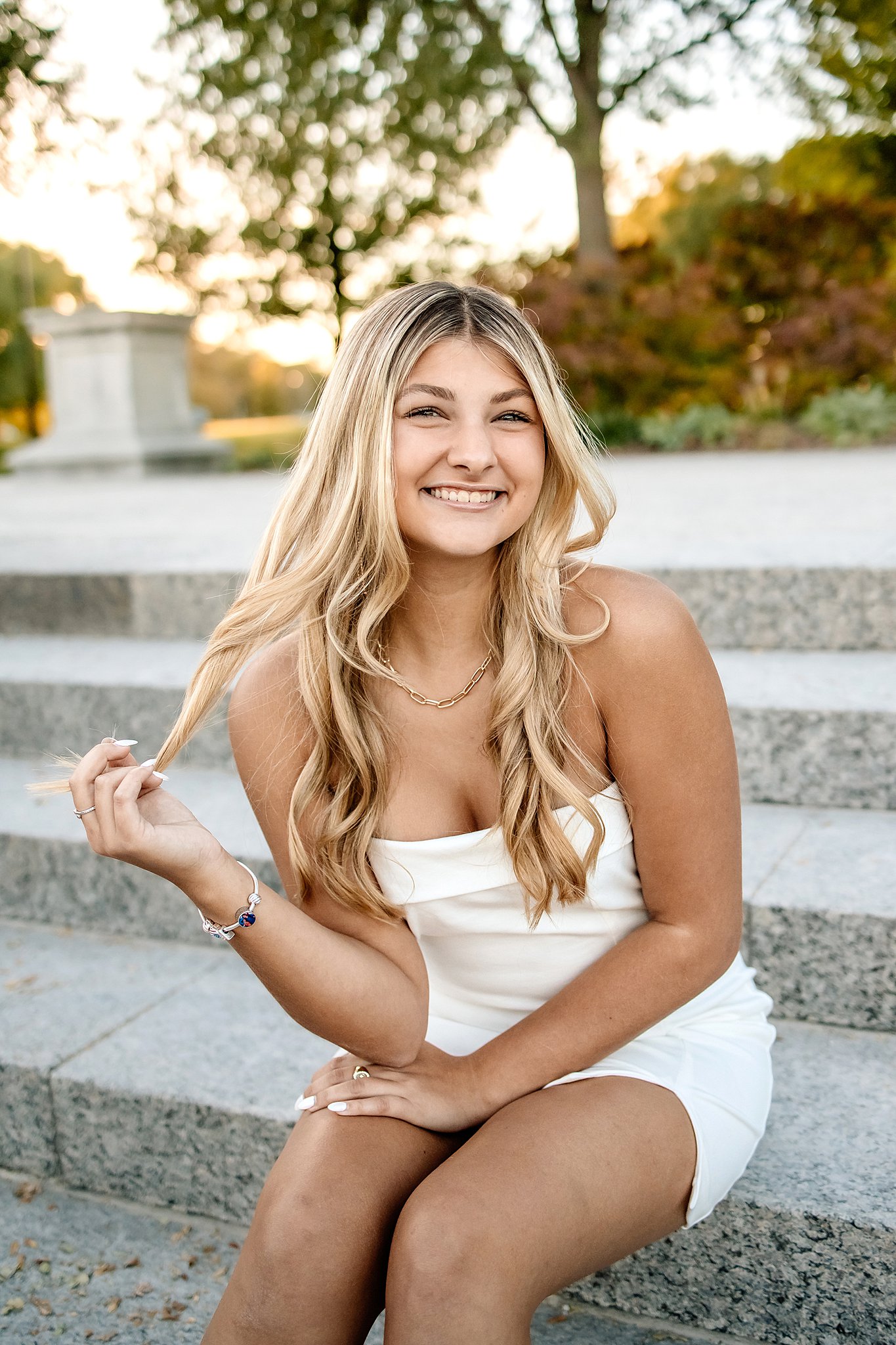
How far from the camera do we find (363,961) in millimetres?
1751

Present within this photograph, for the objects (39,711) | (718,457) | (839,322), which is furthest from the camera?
(839,322)

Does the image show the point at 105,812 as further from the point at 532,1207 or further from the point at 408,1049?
the point at 532,1207

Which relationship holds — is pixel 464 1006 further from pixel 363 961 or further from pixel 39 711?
pixel 39 711

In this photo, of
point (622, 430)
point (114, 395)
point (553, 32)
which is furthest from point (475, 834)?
point (553, 32)

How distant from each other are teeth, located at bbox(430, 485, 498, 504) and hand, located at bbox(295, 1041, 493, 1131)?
0.87 m

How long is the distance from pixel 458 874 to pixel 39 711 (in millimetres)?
2133

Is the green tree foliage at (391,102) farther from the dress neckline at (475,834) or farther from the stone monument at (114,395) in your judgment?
the dress neckline at (475,834)

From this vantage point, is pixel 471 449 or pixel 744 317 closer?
pixel 471 449

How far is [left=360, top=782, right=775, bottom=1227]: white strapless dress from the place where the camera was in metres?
1.75

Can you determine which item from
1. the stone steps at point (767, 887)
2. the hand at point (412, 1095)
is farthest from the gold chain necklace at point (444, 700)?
the stone steps at point (767, 887)

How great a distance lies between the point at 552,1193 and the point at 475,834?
537 millimetres

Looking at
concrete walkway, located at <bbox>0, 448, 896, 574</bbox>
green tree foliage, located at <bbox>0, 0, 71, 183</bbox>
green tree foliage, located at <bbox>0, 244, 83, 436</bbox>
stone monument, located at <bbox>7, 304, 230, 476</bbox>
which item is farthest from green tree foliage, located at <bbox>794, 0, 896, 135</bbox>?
green tree foliage, located at <bbox>0, 244, 83, 436</bbox>

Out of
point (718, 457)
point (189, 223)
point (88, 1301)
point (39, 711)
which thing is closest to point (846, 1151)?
point (88, 1301)

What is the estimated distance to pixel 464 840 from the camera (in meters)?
1.79
